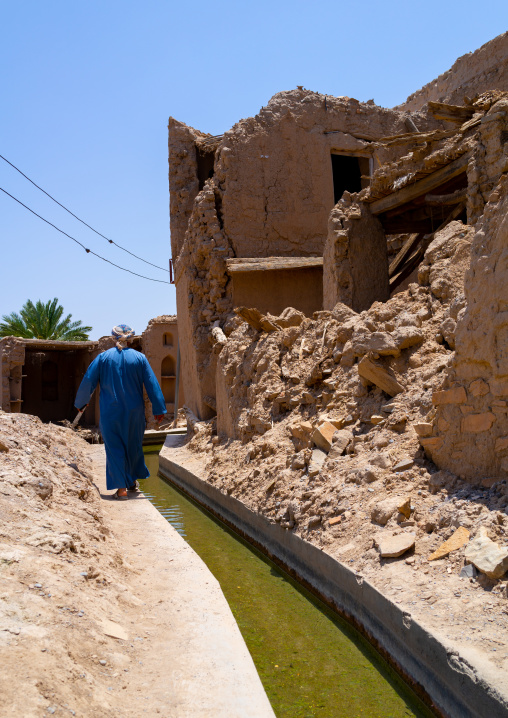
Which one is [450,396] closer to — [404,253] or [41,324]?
[404,253]

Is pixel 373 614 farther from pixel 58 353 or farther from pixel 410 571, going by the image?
pixel 58 353

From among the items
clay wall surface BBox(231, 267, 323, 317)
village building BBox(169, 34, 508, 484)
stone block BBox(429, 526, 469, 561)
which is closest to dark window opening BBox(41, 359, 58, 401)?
village building BBox(169, 34, 508, 484)

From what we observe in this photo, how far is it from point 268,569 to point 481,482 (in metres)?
1.79

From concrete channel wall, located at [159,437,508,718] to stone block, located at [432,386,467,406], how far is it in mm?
1225

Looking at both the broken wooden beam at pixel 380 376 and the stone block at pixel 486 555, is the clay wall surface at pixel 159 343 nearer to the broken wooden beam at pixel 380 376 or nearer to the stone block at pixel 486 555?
the broken wooden beam at pixel 380 376

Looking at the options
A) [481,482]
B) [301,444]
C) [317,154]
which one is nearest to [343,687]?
[481,482]

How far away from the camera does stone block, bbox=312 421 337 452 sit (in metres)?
5.10

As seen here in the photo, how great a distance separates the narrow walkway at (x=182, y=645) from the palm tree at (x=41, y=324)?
62.5 ft

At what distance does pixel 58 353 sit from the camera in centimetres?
2197

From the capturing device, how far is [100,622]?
2551 mm

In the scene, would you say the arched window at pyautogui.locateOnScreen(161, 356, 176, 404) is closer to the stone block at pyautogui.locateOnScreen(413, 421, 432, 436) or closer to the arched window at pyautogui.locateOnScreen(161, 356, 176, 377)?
the arched window at pyautogui.locateOnScreen(161, 356, 176, 377)

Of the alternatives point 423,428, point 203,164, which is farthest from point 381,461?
point 203,164

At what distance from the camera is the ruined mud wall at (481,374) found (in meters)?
3.59

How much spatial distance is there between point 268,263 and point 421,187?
3.12 meters
